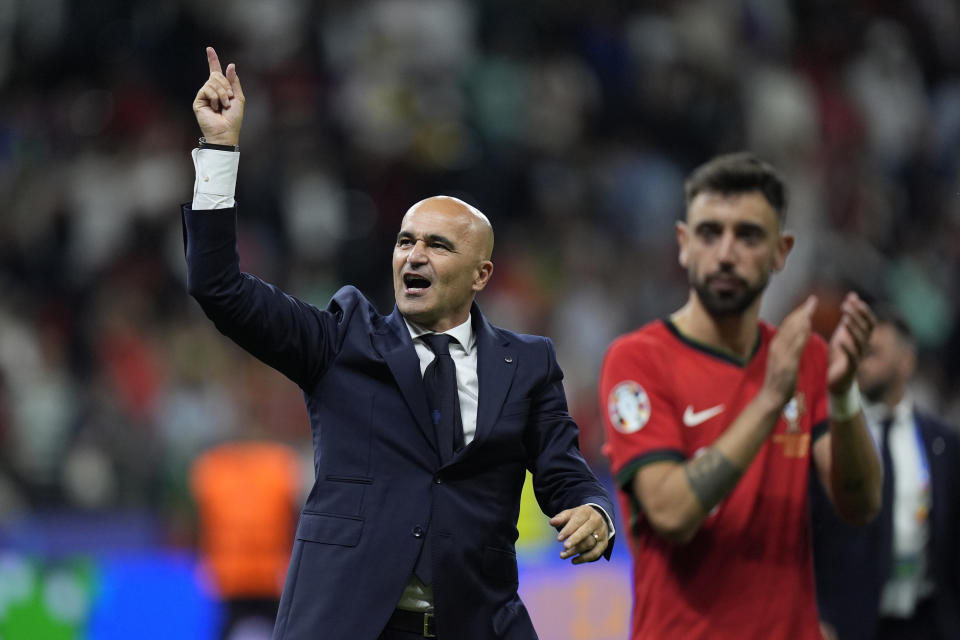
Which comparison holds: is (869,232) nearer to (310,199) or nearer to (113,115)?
(310,199)

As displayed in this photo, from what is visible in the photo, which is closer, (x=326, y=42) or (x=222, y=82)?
(x=222, y=82)

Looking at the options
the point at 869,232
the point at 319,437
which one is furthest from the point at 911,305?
the point at 319,437

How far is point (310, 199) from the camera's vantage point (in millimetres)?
11695

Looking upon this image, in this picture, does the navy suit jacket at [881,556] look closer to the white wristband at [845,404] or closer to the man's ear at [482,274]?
the white wristband at [845,404]

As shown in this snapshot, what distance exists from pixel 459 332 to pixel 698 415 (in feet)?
2.86

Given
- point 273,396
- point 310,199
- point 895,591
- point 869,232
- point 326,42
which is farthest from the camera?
point 869,232

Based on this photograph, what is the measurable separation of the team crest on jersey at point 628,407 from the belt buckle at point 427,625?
99 cm

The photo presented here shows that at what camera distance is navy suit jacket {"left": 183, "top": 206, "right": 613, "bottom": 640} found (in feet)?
11.4

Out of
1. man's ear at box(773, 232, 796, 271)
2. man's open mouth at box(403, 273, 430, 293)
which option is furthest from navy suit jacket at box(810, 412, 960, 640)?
man's open mouth at box(403, 273, 430, 293)

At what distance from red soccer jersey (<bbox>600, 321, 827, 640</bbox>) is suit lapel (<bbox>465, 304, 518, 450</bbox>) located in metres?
0.57

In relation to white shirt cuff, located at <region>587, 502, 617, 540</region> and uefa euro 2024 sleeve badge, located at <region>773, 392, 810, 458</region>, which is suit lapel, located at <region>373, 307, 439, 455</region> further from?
uefa euro 2024 sleeve badge, located at <region>773, 392, 810, 458</region>

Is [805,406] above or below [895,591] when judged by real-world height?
above

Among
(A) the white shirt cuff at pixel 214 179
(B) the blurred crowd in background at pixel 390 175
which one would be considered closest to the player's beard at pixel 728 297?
(A) the white shirt cuff at pixel 214 179

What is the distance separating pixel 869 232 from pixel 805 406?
967 cm
